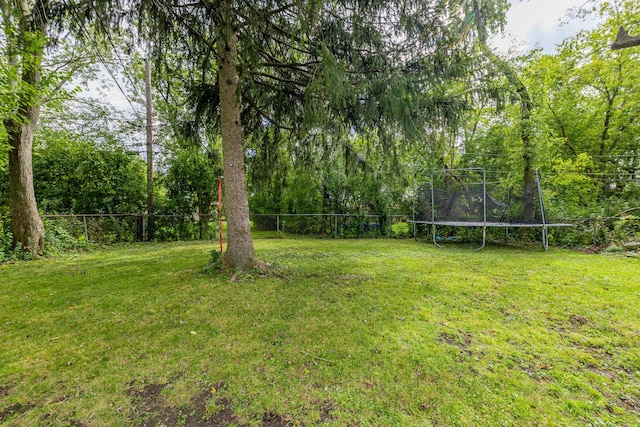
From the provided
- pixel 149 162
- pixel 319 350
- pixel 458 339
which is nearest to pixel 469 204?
pixel 458 339

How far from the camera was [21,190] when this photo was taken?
17.8ft

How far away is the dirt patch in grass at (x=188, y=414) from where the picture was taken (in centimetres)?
141

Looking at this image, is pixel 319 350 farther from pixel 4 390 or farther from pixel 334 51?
pixel 334 51

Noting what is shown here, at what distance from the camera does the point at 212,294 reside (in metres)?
3.32

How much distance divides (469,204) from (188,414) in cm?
878

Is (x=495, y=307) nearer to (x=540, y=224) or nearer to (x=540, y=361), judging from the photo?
(x=540, y=361)

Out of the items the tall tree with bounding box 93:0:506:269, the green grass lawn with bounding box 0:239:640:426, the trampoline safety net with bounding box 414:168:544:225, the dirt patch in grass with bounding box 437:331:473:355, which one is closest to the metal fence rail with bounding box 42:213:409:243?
the trampoline safety net with bounding box 414:168:544:225

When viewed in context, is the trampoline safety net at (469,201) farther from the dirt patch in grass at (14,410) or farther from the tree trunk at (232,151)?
the dirt patch in grass at (14,410)

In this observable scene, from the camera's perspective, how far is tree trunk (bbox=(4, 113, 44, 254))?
17.7 ft

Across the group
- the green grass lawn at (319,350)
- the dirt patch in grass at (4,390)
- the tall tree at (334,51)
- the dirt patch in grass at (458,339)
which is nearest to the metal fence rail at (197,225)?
the green grass lawn at (319,350)

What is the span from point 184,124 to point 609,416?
629 centimetres

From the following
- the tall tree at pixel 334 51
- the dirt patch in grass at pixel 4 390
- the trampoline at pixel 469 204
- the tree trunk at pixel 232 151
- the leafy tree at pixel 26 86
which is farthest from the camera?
the trampoline at pixel 469 204

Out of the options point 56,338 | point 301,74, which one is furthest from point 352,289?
point 301,74

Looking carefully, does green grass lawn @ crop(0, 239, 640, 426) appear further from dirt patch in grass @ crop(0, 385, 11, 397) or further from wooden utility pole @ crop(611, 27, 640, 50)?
wooden utility pole @ crop(611, 27, 640, 50)
